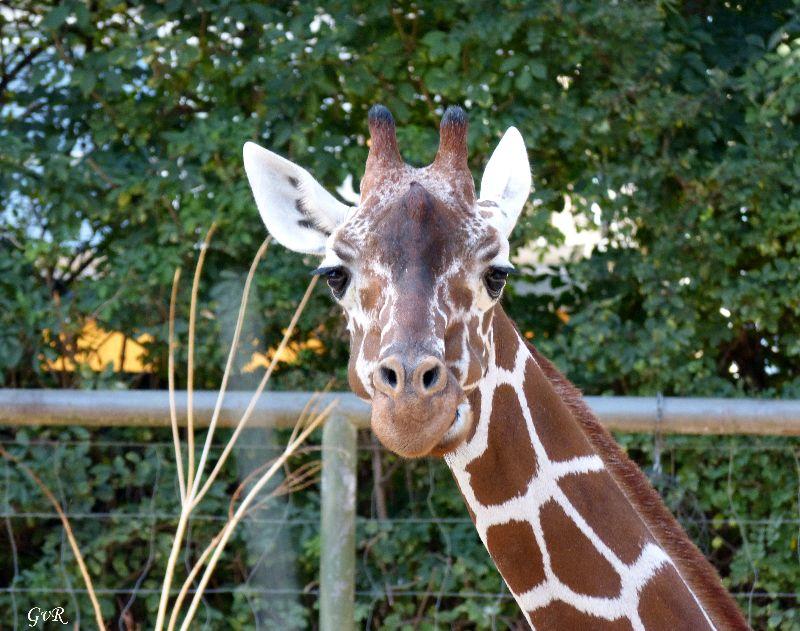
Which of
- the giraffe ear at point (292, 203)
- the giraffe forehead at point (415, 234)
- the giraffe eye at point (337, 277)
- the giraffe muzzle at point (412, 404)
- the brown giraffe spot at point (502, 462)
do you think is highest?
the giraffe ear at point (292, 203)

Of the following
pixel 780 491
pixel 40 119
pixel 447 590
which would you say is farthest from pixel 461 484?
pixel 40 119

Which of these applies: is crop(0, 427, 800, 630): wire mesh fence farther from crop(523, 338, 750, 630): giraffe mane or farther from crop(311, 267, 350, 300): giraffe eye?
crop(311, 267, 350, 300): giraffe eye

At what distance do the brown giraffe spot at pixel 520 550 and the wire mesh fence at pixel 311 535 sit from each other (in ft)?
5.64

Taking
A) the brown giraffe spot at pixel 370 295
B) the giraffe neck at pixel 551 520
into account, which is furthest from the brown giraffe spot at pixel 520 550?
the brown giraffe spot at pixel 370 295

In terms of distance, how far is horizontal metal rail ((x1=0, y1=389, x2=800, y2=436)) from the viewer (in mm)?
3041

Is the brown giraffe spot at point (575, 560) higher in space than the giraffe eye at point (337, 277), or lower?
lower

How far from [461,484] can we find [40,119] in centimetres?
304

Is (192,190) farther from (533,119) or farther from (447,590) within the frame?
(447,590)

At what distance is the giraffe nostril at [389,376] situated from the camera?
5.62 ft

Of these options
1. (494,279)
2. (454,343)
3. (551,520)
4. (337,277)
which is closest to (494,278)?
(494,279)

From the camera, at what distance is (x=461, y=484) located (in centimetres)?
203

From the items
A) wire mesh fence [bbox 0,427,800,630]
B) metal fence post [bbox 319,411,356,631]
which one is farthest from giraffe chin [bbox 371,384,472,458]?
wire mesh fence [bbox 0,427,800,630]

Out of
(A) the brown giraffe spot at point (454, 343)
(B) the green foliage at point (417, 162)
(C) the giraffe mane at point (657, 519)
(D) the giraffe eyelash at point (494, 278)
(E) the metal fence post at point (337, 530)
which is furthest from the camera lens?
(B) the green foliage at point (417, 162)

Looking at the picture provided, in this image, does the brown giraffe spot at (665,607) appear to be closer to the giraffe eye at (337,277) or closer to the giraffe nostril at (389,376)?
the giraffe nostril at (389,376)
